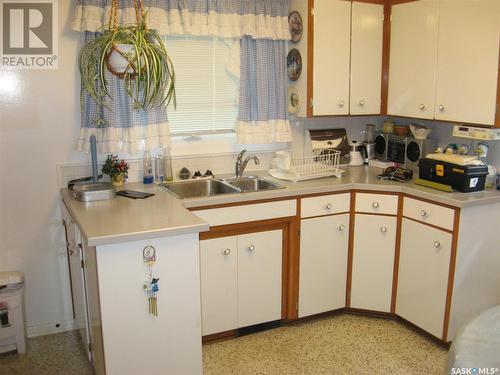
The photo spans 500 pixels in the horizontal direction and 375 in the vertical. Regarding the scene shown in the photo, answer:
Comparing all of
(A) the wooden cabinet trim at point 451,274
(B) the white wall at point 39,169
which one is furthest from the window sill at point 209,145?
(A) the wooden cabinet trim at point 451,274

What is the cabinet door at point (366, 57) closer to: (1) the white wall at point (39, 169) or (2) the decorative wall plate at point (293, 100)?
(2) the decorative wall plate at point (293, 100)

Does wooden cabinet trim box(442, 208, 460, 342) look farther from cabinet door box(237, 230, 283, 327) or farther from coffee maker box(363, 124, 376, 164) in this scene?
coffee maker box(363, 124, 376, 164)

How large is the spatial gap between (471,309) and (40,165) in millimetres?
2786

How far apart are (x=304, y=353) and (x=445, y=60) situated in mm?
2027

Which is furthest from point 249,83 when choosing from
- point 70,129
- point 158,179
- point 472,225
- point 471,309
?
point 471,309

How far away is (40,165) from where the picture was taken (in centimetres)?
312

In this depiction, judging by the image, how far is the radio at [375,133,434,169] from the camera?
11.8 feet

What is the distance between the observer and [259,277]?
321cm

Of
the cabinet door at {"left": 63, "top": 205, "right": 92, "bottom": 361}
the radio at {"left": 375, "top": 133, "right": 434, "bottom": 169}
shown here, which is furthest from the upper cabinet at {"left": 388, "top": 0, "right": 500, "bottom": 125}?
the cabinet door at {"left": 63, "top": 205, "right": 92, "bottom": 361}

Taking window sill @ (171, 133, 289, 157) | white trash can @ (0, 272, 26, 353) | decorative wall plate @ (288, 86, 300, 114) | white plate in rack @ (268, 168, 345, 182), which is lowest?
white trash can @ (0, 272, 26, 353)

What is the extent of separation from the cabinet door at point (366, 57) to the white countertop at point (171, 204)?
0.50m

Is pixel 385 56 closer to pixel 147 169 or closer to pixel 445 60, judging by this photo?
pixel 445 60

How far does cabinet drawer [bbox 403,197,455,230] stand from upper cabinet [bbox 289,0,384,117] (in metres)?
0.85

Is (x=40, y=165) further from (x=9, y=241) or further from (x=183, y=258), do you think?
(x=183, y=258)
